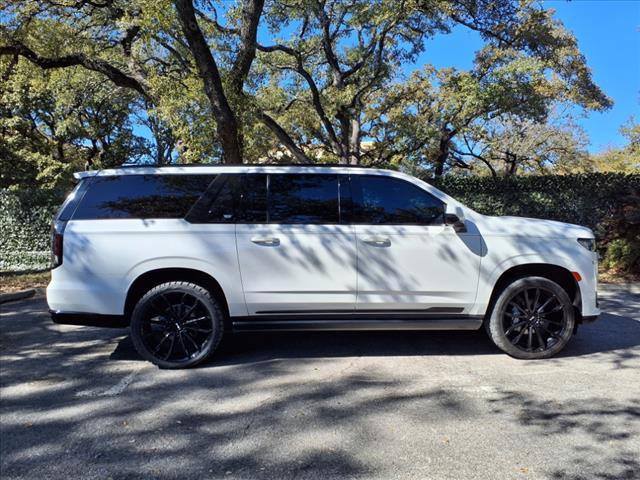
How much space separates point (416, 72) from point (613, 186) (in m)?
11.2

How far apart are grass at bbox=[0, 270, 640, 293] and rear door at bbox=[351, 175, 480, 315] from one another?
6.68 metres

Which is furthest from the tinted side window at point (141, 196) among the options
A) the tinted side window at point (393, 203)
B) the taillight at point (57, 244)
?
the tinted side window at point (393, 203)

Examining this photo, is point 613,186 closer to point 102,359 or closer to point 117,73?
point 102,359

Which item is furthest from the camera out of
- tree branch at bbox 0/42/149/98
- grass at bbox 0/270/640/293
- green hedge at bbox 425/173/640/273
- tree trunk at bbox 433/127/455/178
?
tree trunk at bbox 433/127/455/178

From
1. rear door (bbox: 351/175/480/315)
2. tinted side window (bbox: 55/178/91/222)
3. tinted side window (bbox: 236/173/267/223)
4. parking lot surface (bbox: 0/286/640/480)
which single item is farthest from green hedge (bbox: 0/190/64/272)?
rear door (bbox: 351/175/480/315)

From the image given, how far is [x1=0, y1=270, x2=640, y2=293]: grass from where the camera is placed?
9945 mm

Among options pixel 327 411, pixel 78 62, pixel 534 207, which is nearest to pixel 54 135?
pixel 78 62

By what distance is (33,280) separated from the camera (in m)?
10.9

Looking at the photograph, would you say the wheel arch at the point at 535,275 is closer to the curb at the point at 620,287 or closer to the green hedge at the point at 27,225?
the curb at the point at 620,287

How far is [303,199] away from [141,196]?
1.58 metres

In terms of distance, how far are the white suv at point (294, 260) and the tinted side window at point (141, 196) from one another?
0.01m

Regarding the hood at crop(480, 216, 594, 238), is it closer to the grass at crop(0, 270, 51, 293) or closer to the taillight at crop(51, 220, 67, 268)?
the taillight at crop(51, 220, 67, 268)

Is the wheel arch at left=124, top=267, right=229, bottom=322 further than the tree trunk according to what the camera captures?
No

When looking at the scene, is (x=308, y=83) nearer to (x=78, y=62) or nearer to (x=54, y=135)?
(x=78, y=62)
